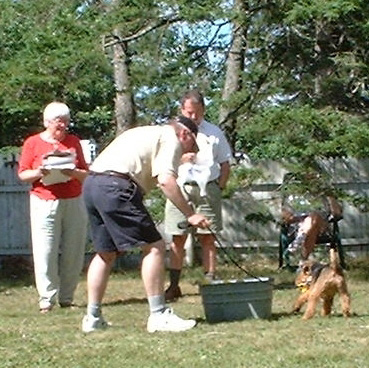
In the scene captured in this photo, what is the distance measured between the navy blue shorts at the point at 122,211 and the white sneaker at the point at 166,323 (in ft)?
1.48

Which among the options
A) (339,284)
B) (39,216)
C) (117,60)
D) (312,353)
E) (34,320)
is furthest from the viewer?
(117,60)

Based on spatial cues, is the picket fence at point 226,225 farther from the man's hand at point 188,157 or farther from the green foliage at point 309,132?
the man's hand at point 188,157

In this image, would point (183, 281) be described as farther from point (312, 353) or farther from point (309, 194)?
point (312, 353)

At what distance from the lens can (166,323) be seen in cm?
624

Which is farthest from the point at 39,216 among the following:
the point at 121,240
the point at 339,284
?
the point at 339,284

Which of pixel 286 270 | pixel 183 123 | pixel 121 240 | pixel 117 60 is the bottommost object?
pixel 286 270

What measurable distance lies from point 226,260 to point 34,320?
4912mm

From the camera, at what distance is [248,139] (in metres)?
10.3

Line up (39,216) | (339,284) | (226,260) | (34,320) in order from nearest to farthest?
(339,284) → (34,320) → (39,216) → (226,260)

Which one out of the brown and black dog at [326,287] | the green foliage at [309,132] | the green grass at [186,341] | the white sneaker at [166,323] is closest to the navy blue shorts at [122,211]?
the white sneaker at [166,323]

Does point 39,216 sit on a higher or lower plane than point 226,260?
higher

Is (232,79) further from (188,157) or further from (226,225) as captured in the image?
(188,157)

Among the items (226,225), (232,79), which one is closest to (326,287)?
(232,79)

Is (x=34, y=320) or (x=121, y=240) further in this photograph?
(x=34, y=320)
